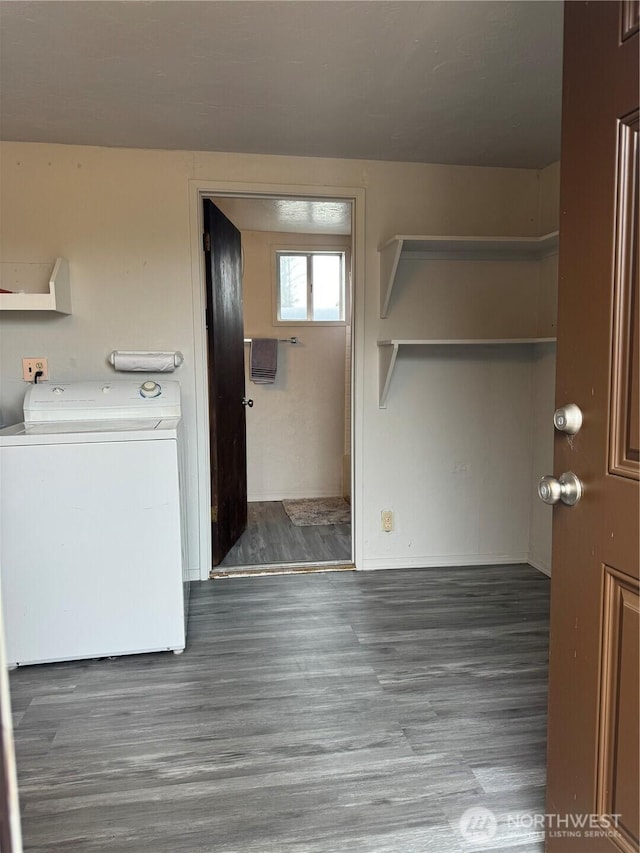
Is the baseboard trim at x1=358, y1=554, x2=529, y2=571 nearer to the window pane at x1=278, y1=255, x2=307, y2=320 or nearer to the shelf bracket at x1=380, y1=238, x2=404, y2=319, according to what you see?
the shelf bracket at x1=380, y1=238, x2=404, y2=319

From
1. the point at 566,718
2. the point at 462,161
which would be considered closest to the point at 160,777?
the point at 566,718

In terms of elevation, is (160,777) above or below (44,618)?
below

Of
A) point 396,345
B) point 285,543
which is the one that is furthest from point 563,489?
point 285,543

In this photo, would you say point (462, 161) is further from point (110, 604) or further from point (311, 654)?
point (110, 604)

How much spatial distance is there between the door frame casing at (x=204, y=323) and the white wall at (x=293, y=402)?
1.67 metres

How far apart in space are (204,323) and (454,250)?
4.49 ft

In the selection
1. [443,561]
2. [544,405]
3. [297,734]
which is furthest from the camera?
[443,561]

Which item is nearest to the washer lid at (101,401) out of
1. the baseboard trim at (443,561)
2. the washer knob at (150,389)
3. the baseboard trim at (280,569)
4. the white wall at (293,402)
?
the washer knob at (150,389)

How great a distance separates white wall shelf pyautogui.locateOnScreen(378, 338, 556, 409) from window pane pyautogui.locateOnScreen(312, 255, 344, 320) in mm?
1834

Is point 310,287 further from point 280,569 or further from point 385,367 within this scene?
point 280,569

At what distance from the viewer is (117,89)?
2.01 meters

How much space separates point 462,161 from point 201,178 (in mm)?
1336

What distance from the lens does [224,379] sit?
313 centimetres

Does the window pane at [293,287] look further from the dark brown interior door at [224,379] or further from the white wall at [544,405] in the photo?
the white wall at [544,405]
